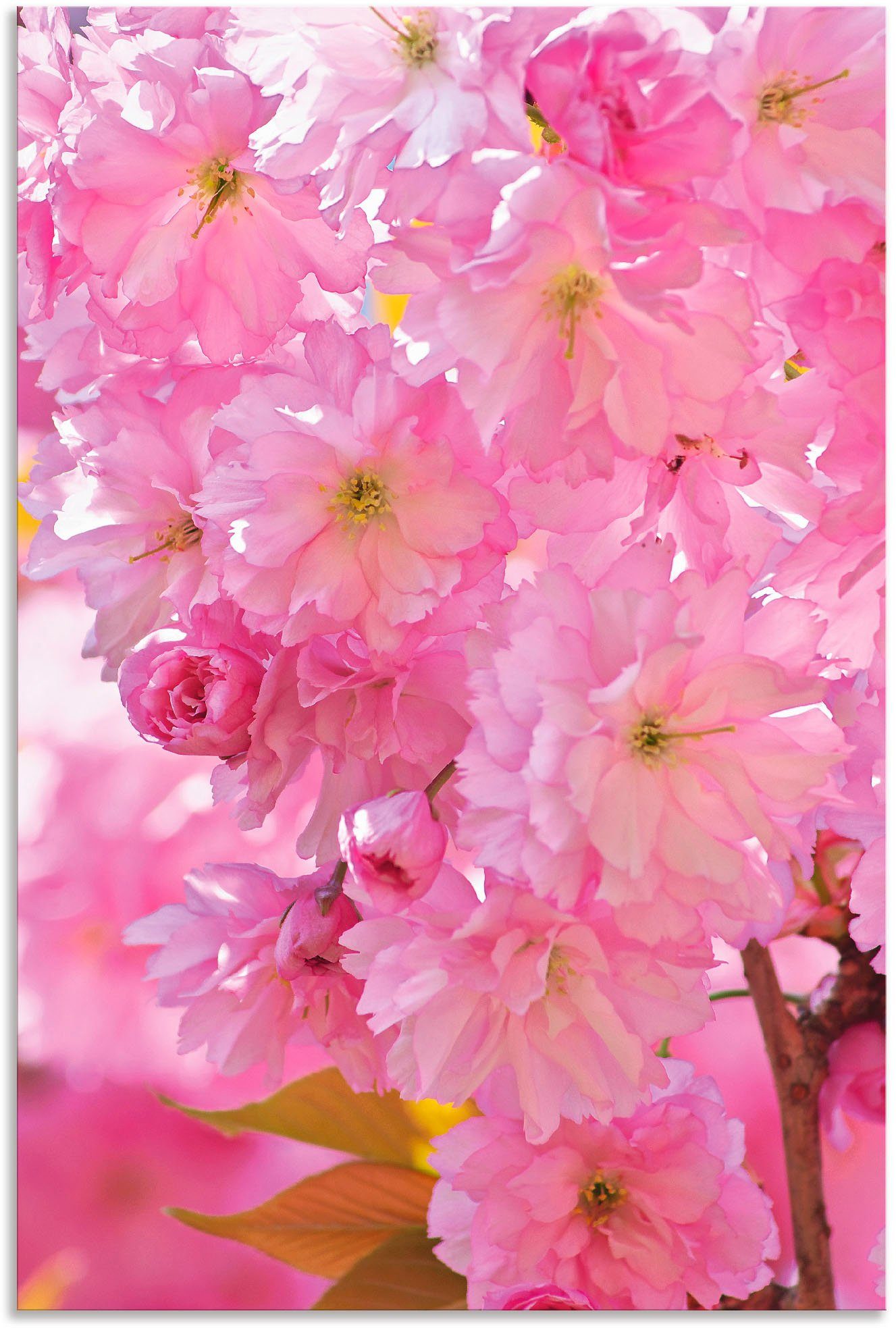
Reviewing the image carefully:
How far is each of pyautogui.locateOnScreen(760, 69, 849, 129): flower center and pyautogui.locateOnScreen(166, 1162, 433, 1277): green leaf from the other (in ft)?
1.90

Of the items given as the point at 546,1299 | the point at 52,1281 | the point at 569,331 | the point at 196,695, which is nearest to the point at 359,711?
the point at 196,695

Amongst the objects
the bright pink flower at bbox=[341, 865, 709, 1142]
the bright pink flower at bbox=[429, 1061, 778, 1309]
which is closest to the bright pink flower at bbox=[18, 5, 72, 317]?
the bright pink flower at bbox=[341, 865, 709, 1142]

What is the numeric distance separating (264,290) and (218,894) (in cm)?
28

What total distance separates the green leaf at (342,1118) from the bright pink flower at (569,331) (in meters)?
0.44

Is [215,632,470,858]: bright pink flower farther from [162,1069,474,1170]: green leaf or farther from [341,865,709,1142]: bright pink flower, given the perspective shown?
[162,1069,474,1170]: green leaf

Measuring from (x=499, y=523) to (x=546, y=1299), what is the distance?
36 centimetres

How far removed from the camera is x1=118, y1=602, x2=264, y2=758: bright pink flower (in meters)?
0.49

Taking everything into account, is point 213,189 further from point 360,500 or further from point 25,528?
point 25,528

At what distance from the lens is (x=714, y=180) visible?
44 cm

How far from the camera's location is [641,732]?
1.60ft

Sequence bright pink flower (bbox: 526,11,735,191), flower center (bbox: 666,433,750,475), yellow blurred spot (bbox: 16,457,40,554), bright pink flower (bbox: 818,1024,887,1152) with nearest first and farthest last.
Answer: bright pink flower (bbox: 526,11,735,191)
flower center (bbox: 666,433,750,475)
bright pink flower (bbox: 818,1024,887,1152)
yellow blurred spot (bbox: 16,457,40,554)

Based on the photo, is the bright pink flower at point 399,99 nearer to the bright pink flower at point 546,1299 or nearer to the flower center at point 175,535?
the flower center at point 175,535

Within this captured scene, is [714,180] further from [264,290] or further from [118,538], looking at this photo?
[118,538]

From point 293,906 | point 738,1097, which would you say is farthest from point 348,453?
point 738,1097
